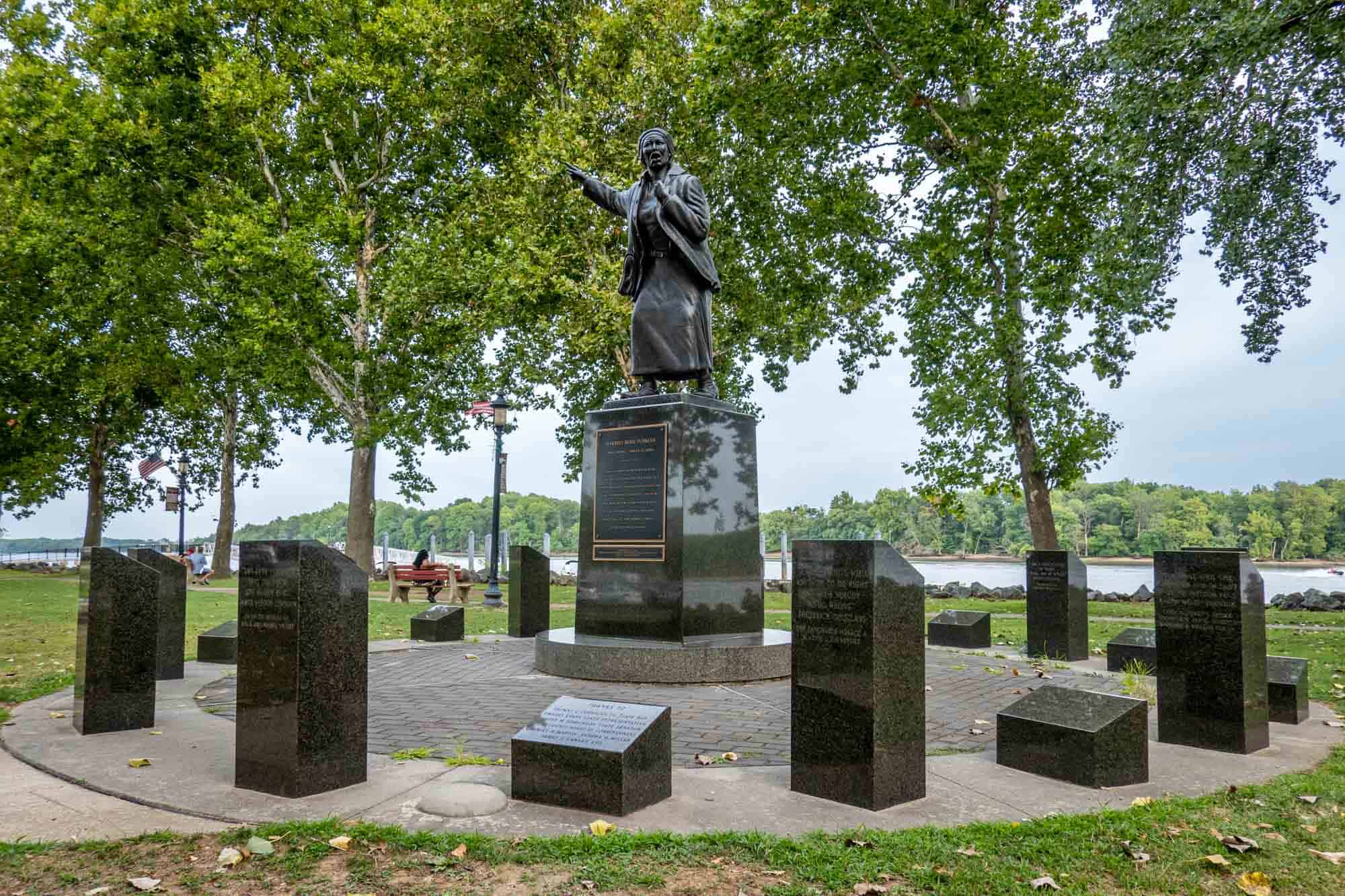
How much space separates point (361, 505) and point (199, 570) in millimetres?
11178

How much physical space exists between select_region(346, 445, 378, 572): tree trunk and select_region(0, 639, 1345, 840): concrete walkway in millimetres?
19086

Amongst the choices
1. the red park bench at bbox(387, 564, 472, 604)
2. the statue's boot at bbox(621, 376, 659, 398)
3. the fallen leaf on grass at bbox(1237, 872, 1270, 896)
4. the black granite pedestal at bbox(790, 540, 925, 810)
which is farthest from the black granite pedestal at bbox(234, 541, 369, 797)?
the red park bench at bbox(387, 564, 472, 604)

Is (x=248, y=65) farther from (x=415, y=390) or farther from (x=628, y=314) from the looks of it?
(x=628, y=314)

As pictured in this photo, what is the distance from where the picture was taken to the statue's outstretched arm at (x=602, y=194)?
31.5 ft

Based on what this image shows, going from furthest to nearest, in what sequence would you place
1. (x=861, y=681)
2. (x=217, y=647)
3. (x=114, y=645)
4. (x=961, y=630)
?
(x=961, y=630) < (x=217, y=647) < (x=114, y=645) < (x=861, y=681)

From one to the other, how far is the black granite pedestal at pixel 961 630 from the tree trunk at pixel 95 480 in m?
30.8

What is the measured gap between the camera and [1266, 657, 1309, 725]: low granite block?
6.86 meters

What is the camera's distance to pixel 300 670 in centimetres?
455

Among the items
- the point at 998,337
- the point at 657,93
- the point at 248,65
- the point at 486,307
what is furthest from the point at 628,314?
the point at 248,65

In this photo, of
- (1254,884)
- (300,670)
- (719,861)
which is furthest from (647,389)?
(1254,884)

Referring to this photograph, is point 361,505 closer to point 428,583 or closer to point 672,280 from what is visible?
point 428,583

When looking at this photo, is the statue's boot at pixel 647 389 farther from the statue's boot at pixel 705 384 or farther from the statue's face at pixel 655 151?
the statue's face at pixel 655 151

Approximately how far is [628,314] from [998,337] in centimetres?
852

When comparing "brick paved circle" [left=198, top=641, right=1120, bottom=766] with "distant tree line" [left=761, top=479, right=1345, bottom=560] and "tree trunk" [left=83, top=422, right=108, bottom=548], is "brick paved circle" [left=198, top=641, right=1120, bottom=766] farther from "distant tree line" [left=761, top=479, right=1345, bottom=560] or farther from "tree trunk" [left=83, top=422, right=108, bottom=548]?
"distant tree line" [left=761, top=479, right=1345, bottom=560]
